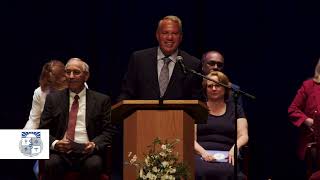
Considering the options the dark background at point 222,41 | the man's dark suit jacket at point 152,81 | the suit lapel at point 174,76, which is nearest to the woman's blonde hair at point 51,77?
the dark background at point 222,41

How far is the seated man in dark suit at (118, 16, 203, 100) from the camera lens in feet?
19.6

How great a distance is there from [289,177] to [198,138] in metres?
1.72

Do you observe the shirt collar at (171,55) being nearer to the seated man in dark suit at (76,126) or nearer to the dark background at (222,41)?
the seated man in dark suit at (76,126)

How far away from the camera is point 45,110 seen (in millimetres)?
6574

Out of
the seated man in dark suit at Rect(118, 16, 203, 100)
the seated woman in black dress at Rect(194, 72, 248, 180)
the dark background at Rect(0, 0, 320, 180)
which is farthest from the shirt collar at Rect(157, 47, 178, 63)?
the dark background at Rect(0, 0, 320, 180)

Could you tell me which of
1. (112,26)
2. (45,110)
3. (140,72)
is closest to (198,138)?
(140,72)

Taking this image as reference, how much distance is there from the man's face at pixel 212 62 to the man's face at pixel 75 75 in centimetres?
116

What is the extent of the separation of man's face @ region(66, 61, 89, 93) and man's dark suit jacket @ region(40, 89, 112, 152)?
0.30 feet

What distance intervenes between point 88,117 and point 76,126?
0.12 m

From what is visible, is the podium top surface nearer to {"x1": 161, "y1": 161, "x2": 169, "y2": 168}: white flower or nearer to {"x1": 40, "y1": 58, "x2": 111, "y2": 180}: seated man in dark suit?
{"x1": 161, "y1": 161, "x2": 169, "y2": 168}: white flower

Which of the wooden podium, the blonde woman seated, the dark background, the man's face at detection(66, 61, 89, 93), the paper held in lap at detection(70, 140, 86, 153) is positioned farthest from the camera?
the dark background

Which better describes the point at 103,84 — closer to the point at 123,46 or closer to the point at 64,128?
the point at 123,46

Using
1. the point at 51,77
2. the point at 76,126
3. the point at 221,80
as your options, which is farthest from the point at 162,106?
the point at 51,77

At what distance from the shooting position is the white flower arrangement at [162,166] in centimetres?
480
